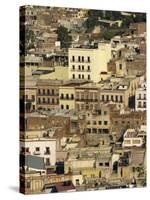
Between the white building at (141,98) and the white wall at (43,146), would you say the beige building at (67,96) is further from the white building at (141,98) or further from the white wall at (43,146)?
the white building at (141,98)

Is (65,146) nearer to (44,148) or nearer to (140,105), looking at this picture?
(44,148)

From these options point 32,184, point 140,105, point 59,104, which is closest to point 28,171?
point 32,184

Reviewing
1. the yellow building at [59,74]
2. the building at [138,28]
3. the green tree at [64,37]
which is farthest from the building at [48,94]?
the building at [138,28]

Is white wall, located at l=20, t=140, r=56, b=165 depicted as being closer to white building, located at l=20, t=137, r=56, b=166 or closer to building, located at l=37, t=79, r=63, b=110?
white building, located at l=20, t=137, r=56, b=166

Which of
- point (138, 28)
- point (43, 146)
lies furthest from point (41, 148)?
point (138, 28)

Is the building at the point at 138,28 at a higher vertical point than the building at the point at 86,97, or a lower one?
higher

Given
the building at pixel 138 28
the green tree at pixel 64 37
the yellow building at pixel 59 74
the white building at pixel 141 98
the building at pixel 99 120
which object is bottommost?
the building at pixel 99 120

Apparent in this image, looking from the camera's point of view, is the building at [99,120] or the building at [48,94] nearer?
the building at [48,94]
